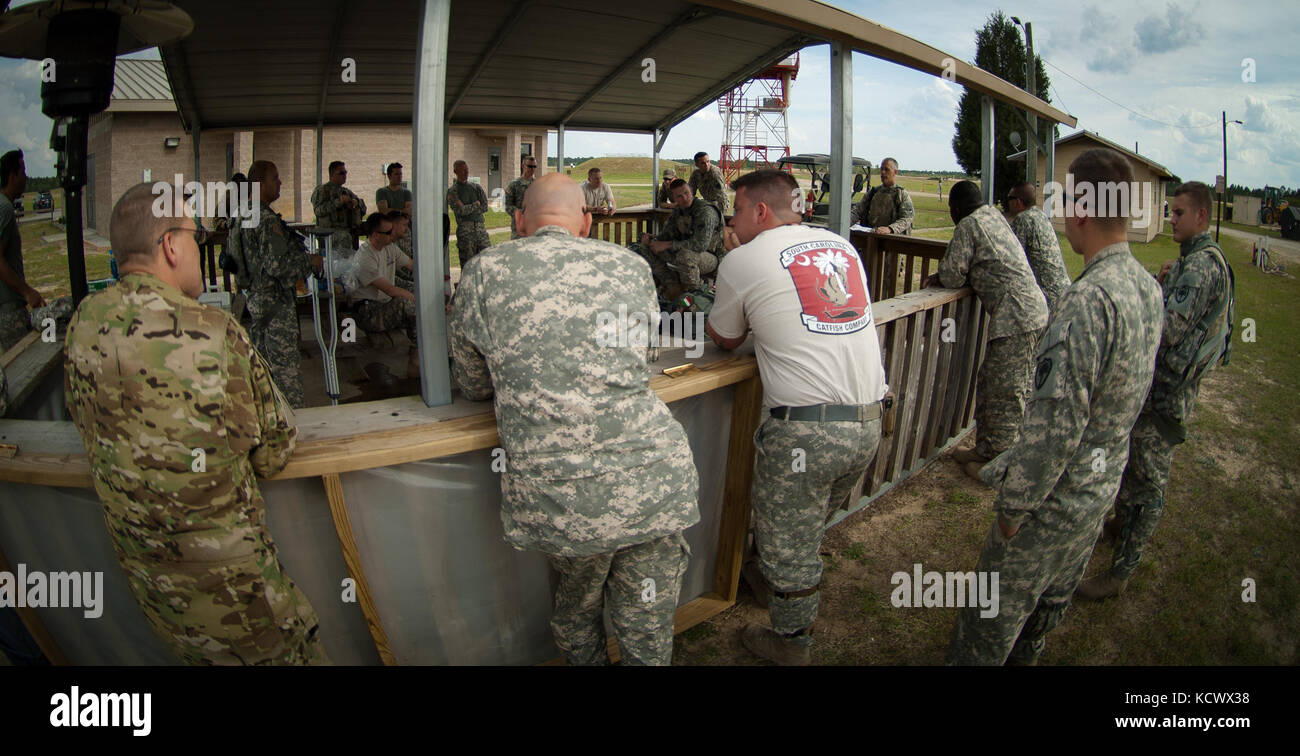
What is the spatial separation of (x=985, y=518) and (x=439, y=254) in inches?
155

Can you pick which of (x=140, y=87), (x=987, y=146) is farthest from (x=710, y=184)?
(x=140, y=87)

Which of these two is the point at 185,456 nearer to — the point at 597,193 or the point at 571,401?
the point at 571,401

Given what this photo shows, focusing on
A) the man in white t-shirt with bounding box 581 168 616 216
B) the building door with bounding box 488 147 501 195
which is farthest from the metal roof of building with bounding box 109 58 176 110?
the man in white t-shirt with bounding box 581 168 616 216

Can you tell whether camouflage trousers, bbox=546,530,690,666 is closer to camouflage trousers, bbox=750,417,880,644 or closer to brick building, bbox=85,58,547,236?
camouflage trousers, bbox=750,417,880,644

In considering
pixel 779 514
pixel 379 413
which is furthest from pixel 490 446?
pixel 779 514

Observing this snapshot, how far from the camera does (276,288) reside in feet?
17.3

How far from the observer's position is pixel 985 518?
4.59m

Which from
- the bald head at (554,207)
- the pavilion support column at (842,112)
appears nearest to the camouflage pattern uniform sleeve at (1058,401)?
the bald head at (554,207)

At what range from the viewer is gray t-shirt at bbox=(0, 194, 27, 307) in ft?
15.4

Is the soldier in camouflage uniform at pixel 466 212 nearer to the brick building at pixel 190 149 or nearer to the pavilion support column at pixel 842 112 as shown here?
the brick building at pixel 190 149

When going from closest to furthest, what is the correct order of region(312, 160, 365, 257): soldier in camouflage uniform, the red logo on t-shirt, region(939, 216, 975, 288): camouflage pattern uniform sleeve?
the red logo on t-shirt
region(939, 216, 975, 288): camouflage pattern uniform sleeve
region(312, 160, 365, 257): soldier in camouflage uniform

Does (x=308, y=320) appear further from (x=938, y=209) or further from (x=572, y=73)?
(x=938, y=209)

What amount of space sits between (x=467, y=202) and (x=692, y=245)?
14.6ft

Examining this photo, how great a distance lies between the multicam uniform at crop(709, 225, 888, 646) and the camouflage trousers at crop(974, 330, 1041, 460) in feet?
8.35
